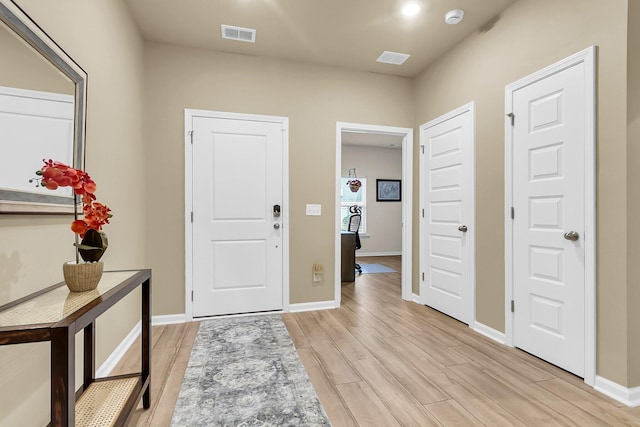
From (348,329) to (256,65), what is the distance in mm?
2875

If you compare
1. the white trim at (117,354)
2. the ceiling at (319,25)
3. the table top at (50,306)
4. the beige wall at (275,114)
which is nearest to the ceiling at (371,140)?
the beige wall at (275,114)

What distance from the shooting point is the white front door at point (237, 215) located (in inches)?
128

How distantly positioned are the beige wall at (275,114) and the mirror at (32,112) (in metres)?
1.51

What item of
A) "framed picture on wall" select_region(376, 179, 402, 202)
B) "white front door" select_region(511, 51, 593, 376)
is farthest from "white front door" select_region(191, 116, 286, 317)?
"framed picture on wall" select_region(376, 179, 402, 202)

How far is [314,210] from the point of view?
11.8ft

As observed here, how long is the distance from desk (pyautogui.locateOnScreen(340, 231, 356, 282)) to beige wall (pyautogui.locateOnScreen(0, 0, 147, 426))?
2973mm

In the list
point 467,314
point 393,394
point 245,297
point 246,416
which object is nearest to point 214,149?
point 245,297

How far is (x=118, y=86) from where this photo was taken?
2402mm

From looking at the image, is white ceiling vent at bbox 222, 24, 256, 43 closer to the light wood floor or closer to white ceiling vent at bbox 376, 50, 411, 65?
white ceiling vent at bbox 376, 50, 411, 65

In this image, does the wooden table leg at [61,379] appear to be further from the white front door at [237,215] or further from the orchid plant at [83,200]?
the white front door at [237,215]

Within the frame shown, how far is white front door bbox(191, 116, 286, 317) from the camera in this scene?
325cm

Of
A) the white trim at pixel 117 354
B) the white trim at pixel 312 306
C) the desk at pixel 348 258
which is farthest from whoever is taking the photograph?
the desk at pixel 348 258

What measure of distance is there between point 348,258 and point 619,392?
356cm

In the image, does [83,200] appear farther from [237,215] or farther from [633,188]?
[633,188]
